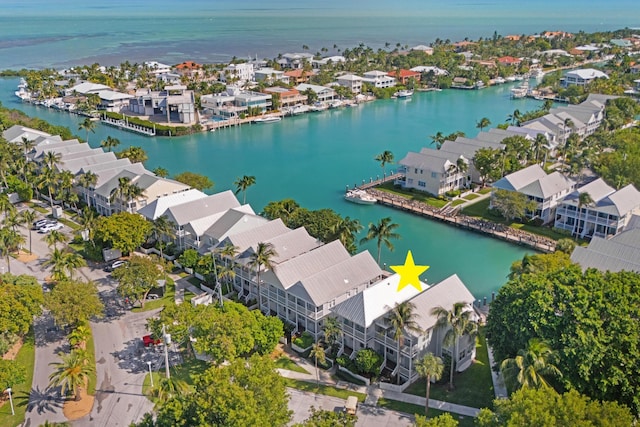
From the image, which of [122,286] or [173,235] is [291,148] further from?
[122,286]

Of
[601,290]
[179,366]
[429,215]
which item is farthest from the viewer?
[429,215]

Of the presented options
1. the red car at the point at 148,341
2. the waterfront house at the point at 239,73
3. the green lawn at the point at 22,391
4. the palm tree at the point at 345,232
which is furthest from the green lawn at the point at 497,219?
the waterfront house at the point at 239,73

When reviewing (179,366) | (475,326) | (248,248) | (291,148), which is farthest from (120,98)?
(475,326)

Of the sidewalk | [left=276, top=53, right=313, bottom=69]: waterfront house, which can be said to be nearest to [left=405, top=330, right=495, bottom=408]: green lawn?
the sidewalk

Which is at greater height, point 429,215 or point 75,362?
point 75,362

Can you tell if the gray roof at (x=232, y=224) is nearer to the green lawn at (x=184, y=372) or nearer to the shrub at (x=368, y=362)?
the green lawn at (x=184, y=372)

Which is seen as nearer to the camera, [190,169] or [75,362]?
[75,362]

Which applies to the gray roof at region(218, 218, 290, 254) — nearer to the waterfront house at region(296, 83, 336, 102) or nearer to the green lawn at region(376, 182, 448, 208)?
the green lawn at region(376, 182, 448, 208)

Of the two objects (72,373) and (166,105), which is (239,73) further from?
(72,373)
